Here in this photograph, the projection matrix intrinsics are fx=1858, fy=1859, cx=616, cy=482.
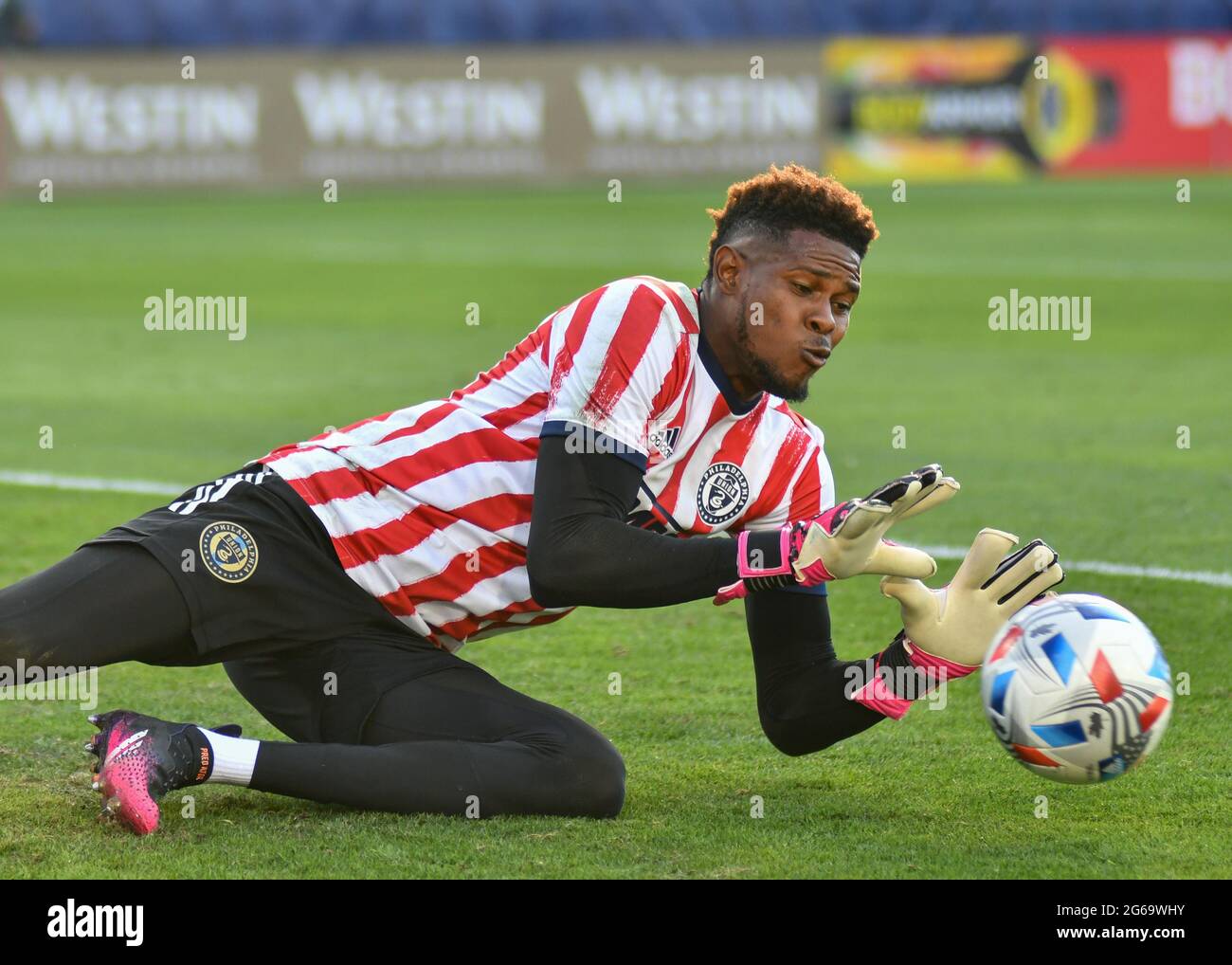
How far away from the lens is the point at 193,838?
4.56 m

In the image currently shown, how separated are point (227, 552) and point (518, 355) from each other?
3.07 ft

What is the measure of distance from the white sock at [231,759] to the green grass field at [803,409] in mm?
123

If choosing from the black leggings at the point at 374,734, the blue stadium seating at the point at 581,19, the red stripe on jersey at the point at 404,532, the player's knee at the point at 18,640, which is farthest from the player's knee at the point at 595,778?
the blue stadium seating at the point at 581,19

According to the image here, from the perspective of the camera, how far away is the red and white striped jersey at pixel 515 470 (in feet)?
15.8

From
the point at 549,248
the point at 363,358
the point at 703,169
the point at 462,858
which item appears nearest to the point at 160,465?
the point at 363,358

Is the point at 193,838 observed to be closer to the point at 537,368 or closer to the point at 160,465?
the point at 537,368

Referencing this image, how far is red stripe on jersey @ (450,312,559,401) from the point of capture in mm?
4946

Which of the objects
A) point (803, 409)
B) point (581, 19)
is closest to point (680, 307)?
point (803, 409)

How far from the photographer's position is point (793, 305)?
471cm

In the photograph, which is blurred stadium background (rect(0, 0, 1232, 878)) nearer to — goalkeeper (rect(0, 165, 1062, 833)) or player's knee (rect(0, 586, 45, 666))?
goalkeeper (rect(0, 165, 1062, 833))

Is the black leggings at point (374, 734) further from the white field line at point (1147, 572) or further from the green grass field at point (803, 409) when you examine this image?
the white field line at point (1147, 572)

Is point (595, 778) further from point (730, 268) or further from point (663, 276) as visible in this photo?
point (663, 276)

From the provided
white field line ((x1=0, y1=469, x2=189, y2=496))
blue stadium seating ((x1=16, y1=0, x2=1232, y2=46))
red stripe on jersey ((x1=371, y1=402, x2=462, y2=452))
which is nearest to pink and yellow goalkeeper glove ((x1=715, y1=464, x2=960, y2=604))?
red stripe on jersey ((x1=371, y1=402, x2=462, y2=452))

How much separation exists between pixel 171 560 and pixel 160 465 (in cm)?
538
